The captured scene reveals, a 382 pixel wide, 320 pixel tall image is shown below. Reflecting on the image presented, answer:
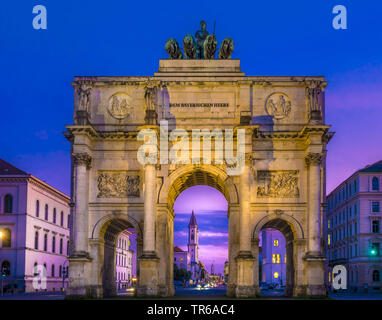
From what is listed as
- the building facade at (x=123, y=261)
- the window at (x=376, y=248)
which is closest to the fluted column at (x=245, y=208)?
the window at (x=376, y=248)

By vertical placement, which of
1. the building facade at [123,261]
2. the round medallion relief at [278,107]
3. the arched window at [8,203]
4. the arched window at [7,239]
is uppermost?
the round medallion relief at [278,107]

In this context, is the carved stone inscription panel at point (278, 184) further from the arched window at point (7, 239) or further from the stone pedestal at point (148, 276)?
the arched window at point (7, 239)

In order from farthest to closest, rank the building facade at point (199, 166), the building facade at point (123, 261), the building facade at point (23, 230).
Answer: the building facade at point (123, 261) < the building facade at point (23, 230) < the building facade at point (199, 166)

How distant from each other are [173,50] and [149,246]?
41.1ft

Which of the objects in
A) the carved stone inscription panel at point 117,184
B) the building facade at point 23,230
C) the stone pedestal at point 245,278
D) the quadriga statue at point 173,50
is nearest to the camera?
the stone pedestal at point 245,278

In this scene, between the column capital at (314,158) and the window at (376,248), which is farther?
the window at (376,248)

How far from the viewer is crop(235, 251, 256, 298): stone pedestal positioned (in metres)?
33.3

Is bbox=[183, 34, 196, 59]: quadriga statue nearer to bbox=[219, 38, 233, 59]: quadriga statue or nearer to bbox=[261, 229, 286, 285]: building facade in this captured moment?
bbox=[219, 38, 233, 59]: quadriga statue

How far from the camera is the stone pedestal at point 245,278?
33281mm

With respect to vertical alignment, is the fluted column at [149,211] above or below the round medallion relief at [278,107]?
below

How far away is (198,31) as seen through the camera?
1550 inches

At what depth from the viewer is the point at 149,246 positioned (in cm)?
3412

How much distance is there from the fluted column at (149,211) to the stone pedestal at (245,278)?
16.4 feet

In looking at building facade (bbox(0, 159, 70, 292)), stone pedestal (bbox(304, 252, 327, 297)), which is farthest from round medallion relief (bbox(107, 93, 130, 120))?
building facade (bbox(0, 159, 70, 292))
